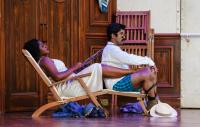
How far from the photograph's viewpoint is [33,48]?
545 cm

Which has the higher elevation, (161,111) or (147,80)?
(147,80)

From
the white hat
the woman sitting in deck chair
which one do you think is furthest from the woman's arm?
the white hat

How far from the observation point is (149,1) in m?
6.55

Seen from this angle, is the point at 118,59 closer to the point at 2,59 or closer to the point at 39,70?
the point at 39,70

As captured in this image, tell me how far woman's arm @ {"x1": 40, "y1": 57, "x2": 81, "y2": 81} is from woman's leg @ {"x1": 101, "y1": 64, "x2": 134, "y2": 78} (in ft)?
1.03

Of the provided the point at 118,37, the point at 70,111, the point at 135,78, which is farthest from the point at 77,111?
the point at 118,37

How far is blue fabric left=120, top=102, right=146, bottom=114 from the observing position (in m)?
5.87

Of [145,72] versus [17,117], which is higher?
[145,72]

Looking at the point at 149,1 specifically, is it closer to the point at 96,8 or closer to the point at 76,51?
the point at 96,8

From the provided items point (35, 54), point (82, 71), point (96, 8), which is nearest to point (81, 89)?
point (82, 71)

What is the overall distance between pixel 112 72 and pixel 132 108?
2.03 ft

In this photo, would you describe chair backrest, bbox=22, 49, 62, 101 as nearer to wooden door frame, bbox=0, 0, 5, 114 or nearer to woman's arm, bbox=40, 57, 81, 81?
woman's arm, bbox=40, 57, 81, 81

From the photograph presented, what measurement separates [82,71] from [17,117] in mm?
853

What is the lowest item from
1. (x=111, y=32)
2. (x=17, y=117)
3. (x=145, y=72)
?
(x=17, y=117)
